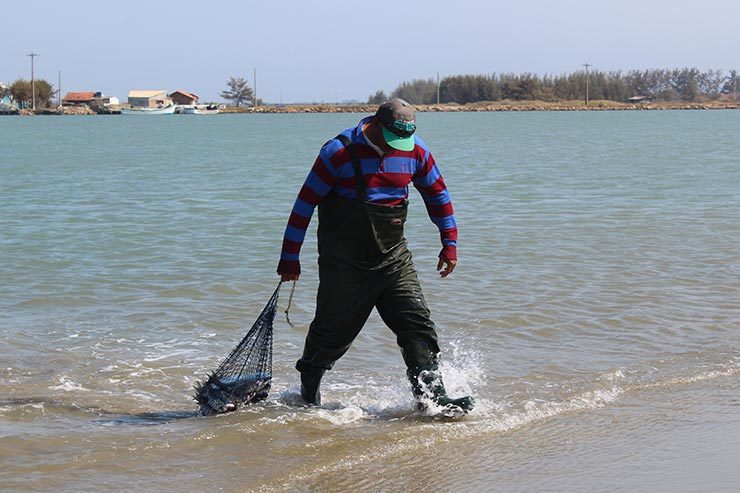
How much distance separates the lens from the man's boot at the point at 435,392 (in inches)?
251

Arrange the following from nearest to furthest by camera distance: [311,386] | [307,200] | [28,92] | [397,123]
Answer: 1. [397,123]
2. [307,200]
3. [311,386]
4. [28,92]

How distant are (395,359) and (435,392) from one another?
1873mm

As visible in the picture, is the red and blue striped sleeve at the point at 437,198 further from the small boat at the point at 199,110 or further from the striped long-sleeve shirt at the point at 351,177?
the small boat at the point at 199,110

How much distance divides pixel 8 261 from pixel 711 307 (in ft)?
27.1

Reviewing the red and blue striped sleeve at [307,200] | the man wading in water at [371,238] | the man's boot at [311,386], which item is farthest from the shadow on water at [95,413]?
the red and blue striped sleeve at [307,200]

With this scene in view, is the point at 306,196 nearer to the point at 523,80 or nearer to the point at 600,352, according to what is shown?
the point at 600,352

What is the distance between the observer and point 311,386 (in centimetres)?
663

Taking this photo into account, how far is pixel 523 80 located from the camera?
17012 cm

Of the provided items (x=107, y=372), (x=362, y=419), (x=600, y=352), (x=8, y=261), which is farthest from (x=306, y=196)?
(x=8, y=261)

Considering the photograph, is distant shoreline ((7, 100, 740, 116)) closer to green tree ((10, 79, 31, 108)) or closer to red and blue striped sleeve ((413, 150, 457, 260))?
green tree ((10, 79, 31, 108))

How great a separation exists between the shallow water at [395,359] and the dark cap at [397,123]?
1602 mm

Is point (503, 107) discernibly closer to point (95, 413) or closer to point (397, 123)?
point (95, 413)

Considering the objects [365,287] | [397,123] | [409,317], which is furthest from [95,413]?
[397,123]

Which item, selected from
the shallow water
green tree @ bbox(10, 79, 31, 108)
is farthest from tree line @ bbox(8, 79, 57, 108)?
the shallow water
